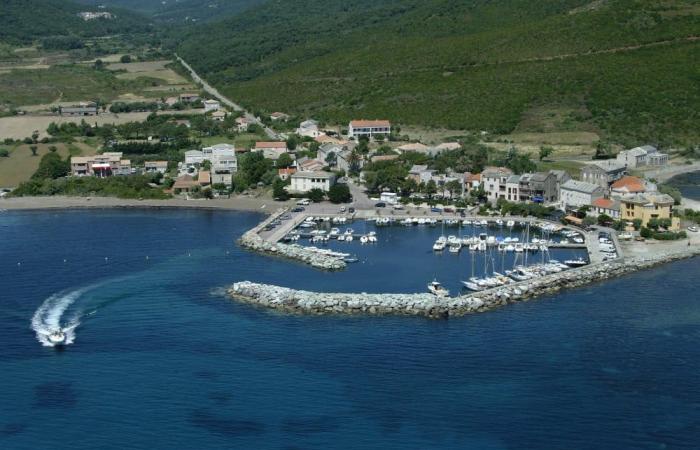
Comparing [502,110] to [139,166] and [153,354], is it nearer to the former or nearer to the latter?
[139,166]

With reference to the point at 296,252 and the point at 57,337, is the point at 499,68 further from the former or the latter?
the point at 57,337

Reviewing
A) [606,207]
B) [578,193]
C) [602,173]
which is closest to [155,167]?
[578,193]

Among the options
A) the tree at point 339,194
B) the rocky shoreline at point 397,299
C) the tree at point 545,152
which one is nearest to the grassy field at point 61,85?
the tree at point 545,152

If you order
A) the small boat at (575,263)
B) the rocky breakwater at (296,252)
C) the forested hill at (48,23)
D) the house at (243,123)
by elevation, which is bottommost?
the small boat at (575,263)

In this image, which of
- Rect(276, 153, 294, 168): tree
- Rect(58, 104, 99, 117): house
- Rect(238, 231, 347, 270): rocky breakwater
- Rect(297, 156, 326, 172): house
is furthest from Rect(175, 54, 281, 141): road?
Rect(238, 231, 347, 270): rocky breakwater

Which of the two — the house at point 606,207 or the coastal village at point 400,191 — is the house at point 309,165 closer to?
the coastal village at point 400,191

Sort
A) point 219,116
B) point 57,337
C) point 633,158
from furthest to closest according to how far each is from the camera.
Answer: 1. point 219,116
2. point 633,158
3. point 57,337
